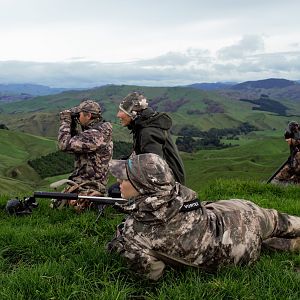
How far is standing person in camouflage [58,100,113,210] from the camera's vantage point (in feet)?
36.7

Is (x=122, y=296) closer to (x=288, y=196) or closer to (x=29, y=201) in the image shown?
(x=29, y=201)

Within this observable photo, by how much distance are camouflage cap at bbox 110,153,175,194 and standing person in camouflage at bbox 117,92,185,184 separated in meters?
2.26

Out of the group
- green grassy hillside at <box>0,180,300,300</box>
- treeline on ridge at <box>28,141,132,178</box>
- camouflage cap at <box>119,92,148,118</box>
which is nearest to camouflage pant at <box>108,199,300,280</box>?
green grassy hillside at <box>0,180,300,300</box>

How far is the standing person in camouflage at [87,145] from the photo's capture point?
11188 millimetres

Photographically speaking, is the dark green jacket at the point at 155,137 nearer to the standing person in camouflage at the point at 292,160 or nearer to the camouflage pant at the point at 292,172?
the standing person in camouflage at the point at 292,160

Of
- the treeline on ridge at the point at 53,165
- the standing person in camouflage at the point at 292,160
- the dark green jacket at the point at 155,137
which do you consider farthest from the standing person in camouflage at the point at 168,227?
the treeline on ridge at the point at 53,165

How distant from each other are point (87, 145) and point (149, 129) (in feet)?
10.7

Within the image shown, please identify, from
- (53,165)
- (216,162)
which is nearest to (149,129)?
(216,162)

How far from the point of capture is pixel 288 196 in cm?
1336

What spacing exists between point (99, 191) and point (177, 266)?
5.68 m

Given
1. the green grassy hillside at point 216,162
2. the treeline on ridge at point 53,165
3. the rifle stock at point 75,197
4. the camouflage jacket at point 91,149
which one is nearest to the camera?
the rifle stock at point 75,197

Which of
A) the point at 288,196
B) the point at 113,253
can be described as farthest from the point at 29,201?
the point at 288,196

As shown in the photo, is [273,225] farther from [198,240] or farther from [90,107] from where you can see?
[90,107]

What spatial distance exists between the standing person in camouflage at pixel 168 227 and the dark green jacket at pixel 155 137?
6.77ft
